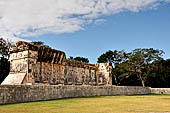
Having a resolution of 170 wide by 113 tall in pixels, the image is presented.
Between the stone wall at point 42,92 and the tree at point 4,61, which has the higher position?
the tree at point 4,61

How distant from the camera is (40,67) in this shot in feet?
50.8

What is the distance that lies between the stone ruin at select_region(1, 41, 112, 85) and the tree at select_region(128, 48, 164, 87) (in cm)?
1509

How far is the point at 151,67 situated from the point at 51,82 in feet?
74.5

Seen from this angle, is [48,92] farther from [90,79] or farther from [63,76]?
[90,79]

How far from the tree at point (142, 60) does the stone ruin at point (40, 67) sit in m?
15.1

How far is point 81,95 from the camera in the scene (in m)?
15.6

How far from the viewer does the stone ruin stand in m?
14.4

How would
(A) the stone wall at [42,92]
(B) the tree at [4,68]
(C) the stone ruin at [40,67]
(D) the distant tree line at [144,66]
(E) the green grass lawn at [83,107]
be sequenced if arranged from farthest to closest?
1. (D) the distant tree line at [144,66]
2. (B) the tree at [4,68]
3. (C) the stone ruin at [40,67]
4. (A) the stone wall at [42,92]
5. (E) the green grass lawn at [83,107]

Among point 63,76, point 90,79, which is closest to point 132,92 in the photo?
point 90,79

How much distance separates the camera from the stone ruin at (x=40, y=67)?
1435cm

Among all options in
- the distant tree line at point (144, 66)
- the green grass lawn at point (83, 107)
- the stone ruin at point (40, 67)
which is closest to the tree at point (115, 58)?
the distant tree line at point (144, 66)

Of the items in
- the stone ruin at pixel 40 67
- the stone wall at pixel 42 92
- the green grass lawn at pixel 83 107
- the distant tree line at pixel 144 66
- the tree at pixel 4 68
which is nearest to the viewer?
the green grass lawn at pixel 83 107

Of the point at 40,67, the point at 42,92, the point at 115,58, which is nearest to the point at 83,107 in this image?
the point at 42,92

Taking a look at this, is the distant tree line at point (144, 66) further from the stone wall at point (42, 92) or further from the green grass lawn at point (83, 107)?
the green grass lawn at point (83, 107)
